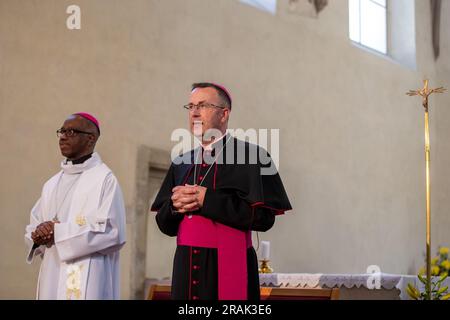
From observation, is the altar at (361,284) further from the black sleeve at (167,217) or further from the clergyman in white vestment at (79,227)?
the black sleeve at (167,217)

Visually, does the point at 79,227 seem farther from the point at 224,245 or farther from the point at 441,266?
the point at 441,266

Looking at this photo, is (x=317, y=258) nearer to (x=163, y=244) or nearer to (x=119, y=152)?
(x=163, y=244)

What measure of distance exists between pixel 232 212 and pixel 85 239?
1.08 meters

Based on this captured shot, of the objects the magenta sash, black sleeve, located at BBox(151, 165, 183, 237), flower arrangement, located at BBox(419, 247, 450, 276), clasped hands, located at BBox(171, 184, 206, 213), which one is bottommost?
flower arrangement, located at BBox(419, 247, 450, 276)

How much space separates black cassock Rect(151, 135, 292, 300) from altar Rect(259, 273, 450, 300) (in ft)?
9.87

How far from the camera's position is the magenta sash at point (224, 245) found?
3.29 metres

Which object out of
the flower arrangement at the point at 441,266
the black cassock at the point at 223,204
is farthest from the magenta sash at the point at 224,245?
the flower arrangement at the point at 441,266

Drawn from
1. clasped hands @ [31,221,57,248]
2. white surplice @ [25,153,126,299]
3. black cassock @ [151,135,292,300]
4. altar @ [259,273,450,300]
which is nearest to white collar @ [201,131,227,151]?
black cassock @ [151,135,292,300]

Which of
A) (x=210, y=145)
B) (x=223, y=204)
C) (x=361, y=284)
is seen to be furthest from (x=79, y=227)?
(x=361, y=284)

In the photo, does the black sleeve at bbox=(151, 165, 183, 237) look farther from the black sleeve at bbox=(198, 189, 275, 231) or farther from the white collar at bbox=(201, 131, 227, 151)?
the white collar at bbox=(201, 131, 227, 151)

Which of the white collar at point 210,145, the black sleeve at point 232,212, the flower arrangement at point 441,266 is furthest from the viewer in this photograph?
the flower arrangement at point 441,266

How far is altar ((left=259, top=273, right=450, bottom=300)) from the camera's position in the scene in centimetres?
619

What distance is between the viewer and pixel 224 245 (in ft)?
10.9

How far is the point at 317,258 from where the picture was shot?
10711 mm
